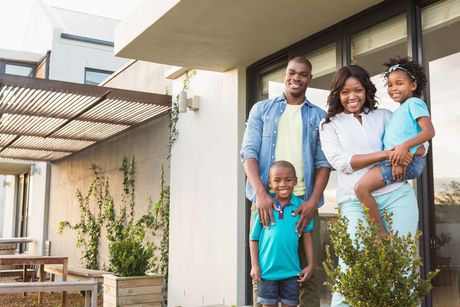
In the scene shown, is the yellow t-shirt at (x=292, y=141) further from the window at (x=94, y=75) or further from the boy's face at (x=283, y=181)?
the window at (x=94, y=75)

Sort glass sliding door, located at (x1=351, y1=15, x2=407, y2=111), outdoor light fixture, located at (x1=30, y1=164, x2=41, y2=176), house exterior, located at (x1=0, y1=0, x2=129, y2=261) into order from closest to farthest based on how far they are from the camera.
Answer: glass sliding door, located at (x1=351, y1=15, x2=407, y2=111)
house exterior, located at (x1=0, y1=0, x2=129, y2=261)
outdoor light fixture, located at (x1=30, y1=164, x2=41, y2=176)

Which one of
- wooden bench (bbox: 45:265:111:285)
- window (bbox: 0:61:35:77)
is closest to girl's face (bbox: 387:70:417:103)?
wooden bench (bbox: 45:265:111:285)

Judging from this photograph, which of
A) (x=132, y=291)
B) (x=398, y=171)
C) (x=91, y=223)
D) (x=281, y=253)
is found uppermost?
(x=398, y=171)

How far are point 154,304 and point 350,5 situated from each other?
12.5 ft

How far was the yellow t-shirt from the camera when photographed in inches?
110

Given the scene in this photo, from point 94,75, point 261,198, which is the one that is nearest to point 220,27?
point 261,198

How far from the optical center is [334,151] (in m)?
2.72

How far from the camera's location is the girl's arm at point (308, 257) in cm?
263

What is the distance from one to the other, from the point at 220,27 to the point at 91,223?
6.48 m

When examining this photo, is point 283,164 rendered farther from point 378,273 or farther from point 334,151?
point 378,273

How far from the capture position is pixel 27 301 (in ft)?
29.7

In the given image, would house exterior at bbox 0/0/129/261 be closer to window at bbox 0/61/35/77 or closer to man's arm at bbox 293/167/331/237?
window at bbox 0/61/35/77

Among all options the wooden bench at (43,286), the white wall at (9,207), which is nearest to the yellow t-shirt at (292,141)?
the wooden bench at (43,286)

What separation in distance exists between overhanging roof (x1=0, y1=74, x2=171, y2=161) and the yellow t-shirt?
4073mm
